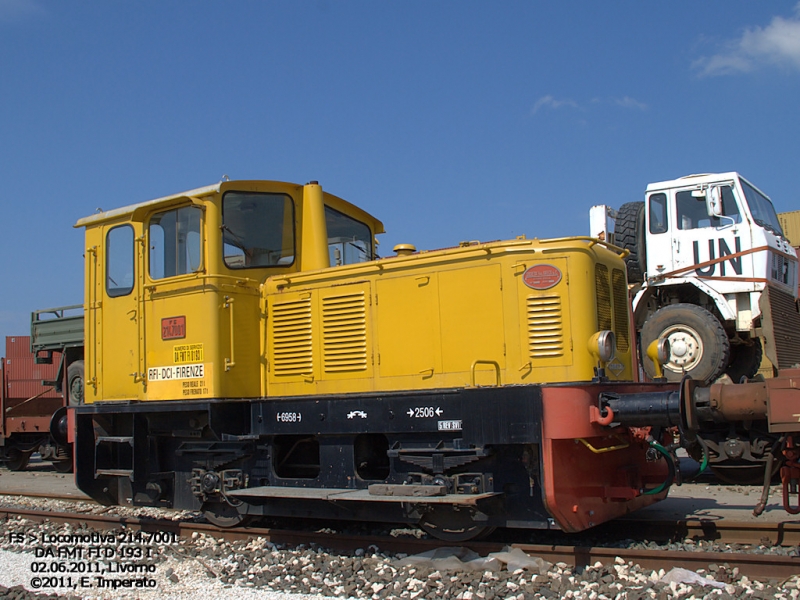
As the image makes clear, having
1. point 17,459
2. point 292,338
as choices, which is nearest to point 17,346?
point 17,459

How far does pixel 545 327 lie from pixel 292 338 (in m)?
2.45

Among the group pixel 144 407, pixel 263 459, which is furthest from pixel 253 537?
pixel 144 407

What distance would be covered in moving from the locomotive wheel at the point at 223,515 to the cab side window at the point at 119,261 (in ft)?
7.74

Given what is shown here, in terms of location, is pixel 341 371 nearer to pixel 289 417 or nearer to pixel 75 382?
pixel 289 417

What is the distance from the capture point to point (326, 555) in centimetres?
622

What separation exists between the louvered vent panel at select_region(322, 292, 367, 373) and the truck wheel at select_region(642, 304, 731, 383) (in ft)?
15.0

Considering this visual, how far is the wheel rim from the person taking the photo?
9.38 metres

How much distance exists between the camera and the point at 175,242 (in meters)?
7.30

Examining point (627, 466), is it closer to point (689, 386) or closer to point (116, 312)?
point (689, 386)

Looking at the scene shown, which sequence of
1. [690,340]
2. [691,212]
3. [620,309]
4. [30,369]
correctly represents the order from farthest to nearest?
[30,369], [691,212], [690,340], [620,309]

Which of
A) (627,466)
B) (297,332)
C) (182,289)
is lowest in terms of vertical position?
(627,466)

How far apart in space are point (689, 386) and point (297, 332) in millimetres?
3491

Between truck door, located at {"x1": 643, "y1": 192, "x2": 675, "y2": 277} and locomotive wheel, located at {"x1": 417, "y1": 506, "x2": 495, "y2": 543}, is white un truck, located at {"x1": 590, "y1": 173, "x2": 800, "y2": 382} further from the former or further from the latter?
locomotive wheel, located at {"x1": 417, "y1": 506, "x2": 495, "y2": 543}

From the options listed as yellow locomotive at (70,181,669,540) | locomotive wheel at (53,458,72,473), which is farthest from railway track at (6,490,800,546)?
locomotive wheel at (53,458,72,473)
